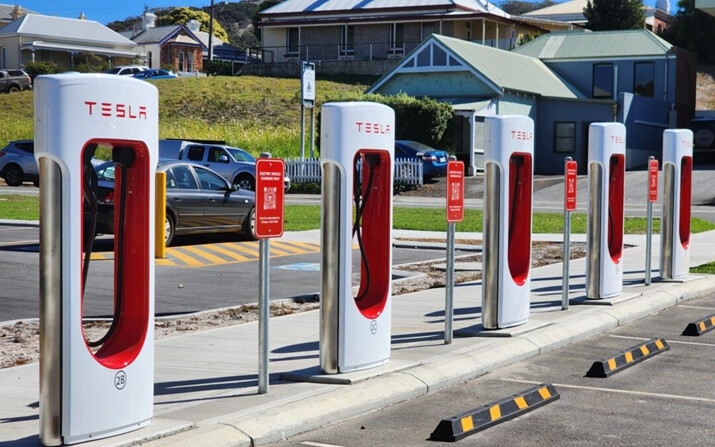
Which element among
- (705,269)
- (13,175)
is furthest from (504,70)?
(705,269)

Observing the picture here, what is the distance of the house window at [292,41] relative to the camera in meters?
71.9

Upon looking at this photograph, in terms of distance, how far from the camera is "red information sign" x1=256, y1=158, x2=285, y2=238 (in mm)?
7129

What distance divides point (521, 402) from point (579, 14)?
103 m

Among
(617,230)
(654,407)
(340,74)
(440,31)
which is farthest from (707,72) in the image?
(654,407)

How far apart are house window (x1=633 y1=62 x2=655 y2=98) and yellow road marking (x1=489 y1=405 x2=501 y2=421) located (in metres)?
43.4

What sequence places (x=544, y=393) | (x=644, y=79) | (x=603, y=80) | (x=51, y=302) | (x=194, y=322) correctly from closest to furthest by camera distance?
(x=51, y=302) < (x=544, y=393) < (x=194, y=322) < (x=644, y=79) < (x=603, y=80)

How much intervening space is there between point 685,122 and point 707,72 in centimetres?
3210

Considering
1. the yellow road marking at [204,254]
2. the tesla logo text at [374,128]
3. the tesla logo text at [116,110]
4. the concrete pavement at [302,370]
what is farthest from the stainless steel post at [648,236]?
the tesla logo text at [116,110]

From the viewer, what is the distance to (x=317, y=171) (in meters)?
38.3

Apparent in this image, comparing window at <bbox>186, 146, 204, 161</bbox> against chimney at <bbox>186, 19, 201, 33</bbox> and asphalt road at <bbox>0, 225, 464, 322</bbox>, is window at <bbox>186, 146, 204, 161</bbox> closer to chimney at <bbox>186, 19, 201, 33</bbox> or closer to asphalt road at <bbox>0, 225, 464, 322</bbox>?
asphalt road at <bbox>0, 225, 464, 322</bbox>

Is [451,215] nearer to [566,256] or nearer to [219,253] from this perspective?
[566,256]

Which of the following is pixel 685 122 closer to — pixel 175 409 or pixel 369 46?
pixel 369 46

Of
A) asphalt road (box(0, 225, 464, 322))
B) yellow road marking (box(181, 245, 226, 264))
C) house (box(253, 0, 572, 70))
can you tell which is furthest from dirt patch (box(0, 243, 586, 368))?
house (box(253, 0, 572, 70))

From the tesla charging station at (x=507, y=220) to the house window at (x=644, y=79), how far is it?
39734mm
